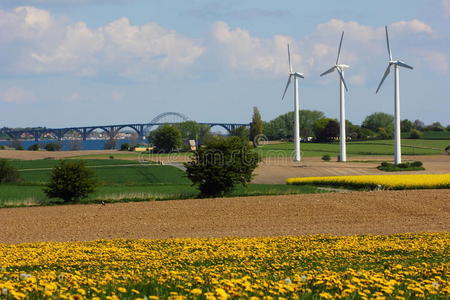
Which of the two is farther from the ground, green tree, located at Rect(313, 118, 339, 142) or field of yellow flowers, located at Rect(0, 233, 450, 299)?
green tree, located at Rect(313, 118, 339, 142)

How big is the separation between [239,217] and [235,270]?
84.5 ft

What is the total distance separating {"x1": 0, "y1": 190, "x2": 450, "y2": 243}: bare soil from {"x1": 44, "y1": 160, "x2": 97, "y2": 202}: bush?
244 centimetres

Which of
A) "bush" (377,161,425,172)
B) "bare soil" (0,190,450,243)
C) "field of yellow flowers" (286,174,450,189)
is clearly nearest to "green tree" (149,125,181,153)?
"bush" (377,161,425,172)

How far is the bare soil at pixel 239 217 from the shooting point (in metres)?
31.1

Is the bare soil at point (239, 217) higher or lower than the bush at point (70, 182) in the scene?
lower

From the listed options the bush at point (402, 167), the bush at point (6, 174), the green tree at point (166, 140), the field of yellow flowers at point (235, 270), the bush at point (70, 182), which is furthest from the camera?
the green tree at point (166, 140)

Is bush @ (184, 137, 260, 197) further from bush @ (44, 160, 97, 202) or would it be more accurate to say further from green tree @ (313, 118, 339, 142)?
green tree @ (313, 118, 339, 142)

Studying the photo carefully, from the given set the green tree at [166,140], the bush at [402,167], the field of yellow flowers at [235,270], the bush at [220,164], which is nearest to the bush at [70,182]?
the bush at [220,164]

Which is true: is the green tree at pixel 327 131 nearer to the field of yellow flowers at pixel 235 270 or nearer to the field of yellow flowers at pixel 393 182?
the field of yellow flowers at pixel 393 182

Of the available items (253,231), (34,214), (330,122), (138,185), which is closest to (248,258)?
(253,231)

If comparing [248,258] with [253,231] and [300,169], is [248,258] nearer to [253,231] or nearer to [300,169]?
[253,231]

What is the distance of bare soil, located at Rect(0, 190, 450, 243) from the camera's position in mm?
31078

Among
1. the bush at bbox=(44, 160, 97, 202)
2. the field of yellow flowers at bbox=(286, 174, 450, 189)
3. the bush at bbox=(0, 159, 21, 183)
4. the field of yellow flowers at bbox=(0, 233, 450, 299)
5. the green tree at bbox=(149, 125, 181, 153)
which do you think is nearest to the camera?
the field of yellow flowers at bbox=(0, 233, 450, 299)

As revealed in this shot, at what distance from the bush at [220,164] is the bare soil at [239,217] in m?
4.25
